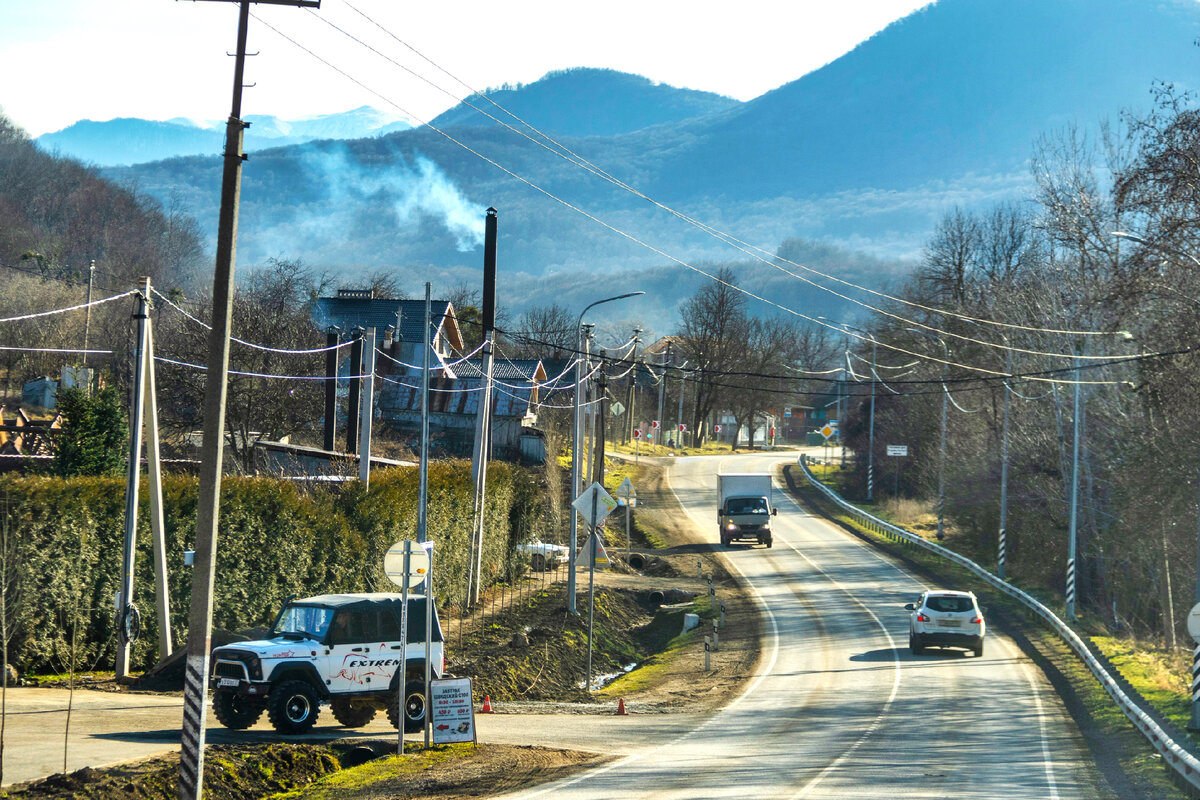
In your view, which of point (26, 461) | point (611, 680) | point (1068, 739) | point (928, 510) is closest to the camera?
point (1068, 739)

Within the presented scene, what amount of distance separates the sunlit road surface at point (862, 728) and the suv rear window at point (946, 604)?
135 centimetres

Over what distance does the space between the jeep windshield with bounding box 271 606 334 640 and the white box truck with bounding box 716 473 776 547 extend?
35.9 m

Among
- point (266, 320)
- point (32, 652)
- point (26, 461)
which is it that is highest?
point (266, 320)

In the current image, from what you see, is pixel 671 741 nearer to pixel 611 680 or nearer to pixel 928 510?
pixel 611 680

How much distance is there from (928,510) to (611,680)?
45325mm

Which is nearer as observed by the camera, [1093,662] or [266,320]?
[1093,662]

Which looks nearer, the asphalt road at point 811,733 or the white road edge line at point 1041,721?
the asphalt road at point 811,733

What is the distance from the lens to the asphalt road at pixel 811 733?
48.4 ft

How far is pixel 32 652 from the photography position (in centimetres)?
2006

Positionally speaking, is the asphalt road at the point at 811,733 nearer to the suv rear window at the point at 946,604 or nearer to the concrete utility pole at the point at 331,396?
the suv rear window at the point at 946,604

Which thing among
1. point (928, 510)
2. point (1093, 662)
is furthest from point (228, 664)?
point (928, 510)

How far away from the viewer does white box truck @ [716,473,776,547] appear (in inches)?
2066

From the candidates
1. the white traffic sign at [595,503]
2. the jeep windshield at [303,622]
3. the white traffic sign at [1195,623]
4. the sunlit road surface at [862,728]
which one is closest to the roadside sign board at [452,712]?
the sunlit road surface at [862,728]

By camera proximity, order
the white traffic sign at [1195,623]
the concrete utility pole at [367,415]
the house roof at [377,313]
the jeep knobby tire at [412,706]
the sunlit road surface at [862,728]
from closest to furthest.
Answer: the sunlit road surface at [862,728], the white traffic sign at [1195,623], the jeep knobby tire at [412,706], the concrete utility pole at [367,415], the house roof at [377,313]
